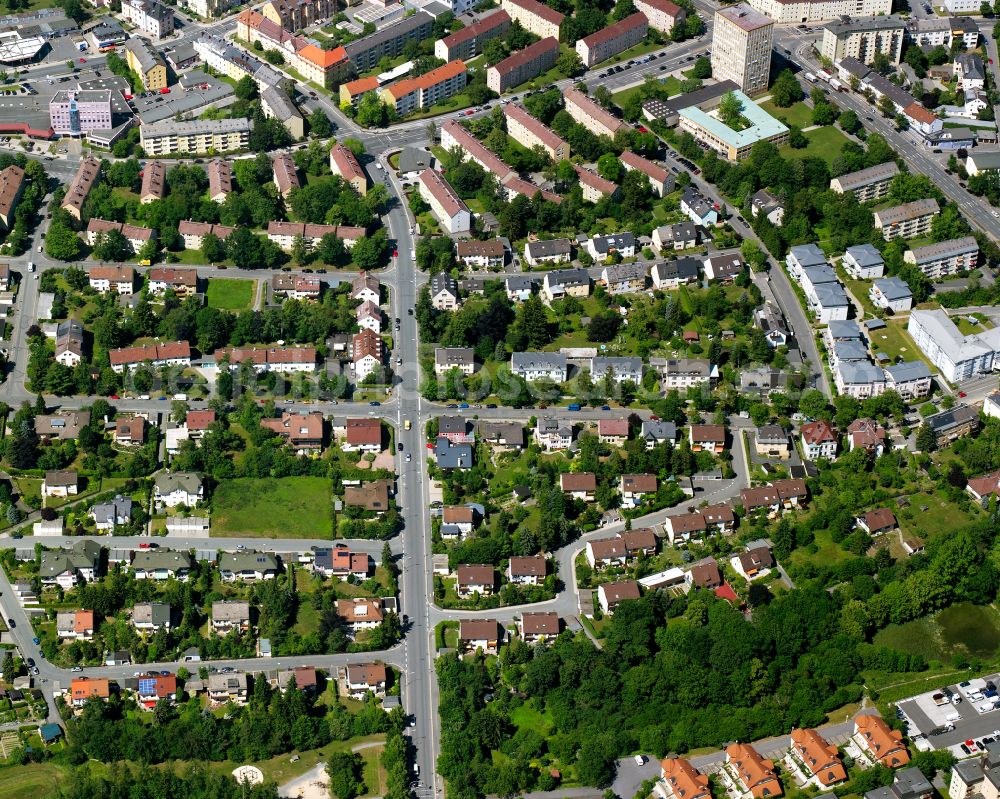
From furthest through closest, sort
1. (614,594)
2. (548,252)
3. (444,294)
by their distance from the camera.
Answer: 1. (548,252)
2. (444,294)
3. (614,594)

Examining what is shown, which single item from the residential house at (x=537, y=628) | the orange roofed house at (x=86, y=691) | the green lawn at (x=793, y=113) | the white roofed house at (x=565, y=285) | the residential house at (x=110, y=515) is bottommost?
the orange roofed house at (x=86, y=691)

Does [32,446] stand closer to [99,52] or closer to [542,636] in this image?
[542,636]

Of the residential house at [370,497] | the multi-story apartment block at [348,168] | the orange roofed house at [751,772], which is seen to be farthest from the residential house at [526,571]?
the multi-story apartment block at [348,168]

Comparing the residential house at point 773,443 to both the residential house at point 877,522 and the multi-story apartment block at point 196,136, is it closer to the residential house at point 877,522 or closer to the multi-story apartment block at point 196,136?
the residential house at point 877,522

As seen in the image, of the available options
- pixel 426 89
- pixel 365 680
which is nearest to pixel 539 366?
pixel 365 680

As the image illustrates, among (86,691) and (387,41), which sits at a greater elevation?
(387,41)

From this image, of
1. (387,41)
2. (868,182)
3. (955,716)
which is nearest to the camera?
(955,716)

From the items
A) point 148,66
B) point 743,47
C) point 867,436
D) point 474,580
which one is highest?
point 743,47

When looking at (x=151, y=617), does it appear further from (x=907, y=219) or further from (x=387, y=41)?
(x=387, y=41)
